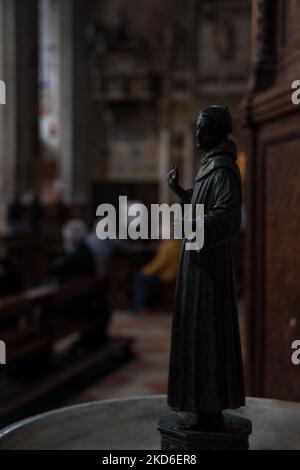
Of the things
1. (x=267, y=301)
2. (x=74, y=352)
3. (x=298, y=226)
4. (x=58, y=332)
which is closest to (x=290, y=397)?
(x=267, y=301)

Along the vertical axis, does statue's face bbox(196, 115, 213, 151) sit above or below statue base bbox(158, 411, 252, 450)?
above

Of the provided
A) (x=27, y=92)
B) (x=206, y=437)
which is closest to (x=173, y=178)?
(x=206, y=437)

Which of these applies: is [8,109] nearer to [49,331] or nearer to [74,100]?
A: [74,100]

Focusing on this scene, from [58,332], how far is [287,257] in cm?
371

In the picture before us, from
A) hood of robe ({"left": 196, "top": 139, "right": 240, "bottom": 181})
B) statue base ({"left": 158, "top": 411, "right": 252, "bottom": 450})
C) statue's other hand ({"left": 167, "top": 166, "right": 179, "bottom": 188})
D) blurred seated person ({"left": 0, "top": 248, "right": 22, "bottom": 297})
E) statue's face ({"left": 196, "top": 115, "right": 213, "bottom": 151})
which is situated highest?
statue's face ({"left": 196, "top": 115, "right": 213, "bottom": 151})

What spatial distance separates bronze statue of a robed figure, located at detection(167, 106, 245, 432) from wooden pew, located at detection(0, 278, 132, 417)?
3544 mm

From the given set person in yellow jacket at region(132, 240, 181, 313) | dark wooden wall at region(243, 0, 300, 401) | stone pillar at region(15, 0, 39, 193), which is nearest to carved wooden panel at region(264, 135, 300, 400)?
dark wooden wall at region(243, 0, 300, 401)

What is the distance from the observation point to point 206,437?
2014mm

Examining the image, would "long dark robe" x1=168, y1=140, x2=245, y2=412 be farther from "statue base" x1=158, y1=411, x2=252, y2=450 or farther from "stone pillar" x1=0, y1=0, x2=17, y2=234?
"stone pillar" x1=0, y1=0, x2=17, y2=234

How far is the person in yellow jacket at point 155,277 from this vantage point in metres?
9.83

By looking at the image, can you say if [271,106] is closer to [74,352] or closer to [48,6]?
[74,352]

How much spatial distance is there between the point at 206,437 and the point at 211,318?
1.09 ft

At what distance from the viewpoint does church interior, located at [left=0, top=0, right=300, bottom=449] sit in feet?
12.0

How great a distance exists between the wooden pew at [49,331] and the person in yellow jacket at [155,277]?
2.12 m
